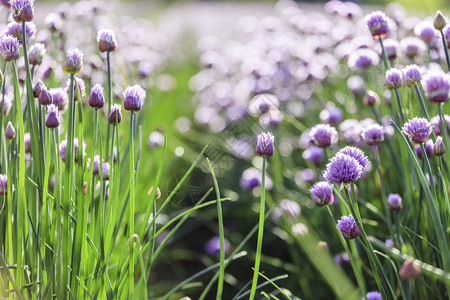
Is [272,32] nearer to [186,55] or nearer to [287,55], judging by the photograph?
[287,55]

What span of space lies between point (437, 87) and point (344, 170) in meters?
0.30

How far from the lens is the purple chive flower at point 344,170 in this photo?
3.21ft

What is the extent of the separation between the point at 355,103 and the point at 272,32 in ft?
4.89

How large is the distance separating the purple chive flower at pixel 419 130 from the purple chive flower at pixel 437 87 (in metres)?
0.09

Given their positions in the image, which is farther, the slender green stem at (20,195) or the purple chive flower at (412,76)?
the purple chive flower at (412,76)

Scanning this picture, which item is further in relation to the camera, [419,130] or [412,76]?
[412,76]

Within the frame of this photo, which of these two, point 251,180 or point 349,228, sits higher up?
point 349,228

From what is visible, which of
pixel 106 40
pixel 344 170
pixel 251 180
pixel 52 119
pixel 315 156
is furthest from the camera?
pixel 251 180

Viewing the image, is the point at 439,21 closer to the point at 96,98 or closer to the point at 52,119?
the point at 96,98

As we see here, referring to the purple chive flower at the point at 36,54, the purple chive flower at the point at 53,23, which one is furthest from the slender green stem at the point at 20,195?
the purple chive flower at the point at 53,23

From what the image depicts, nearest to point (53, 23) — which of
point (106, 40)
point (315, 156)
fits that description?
point (106, 40)

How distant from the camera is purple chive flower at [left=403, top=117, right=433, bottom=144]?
3.36ft

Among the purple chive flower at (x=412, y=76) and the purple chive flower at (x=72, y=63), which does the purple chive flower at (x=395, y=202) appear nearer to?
the purple chive flower at (x=412, y=76)

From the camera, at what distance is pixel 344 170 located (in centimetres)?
98
